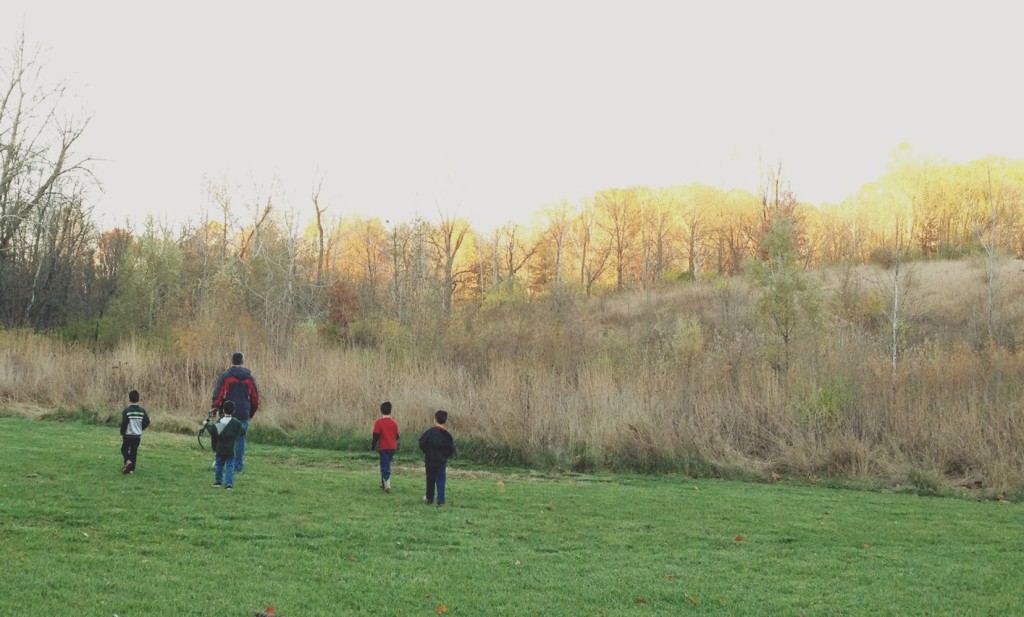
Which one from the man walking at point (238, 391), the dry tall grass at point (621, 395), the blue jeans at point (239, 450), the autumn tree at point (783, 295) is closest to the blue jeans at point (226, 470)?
the blue jeans at point (239, 450)

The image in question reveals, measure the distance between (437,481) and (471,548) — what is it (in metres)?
2.73

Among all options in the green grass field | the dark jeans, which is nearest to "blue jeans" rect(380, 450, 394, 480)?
the green grass field

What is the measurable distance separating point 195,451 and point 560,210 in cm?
6122

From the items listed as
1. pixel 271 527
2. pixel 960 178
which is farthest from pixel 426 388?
pixel 960 178

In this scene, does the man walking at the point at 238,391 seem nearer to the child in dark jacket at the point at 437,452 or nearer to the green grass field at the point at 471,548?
the green grass field at the point at 471,548

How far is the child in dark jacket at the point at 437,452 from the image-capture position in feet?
37.2

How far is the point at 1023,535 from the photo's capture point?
35.9 feet

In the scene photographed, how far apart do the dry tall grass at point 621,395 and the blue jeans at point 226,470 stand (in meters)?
7.74

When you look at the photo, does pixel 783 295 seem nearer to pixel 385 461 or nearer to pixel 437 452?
pixel 385 461

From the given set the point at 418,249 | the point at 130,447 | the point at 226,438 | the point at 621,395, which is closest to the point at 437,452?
the point at 226,438

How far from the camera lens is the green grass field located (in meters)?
6.99

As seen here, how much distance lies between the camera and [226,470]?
11.9 metres

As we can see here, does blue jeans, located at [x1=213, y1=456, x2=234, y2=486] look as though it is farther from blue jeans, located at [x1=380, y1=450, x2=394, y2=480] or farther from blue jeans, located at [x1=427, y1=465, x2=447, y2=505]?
blue jeans, located at [x1=427, y1=465, x2=447, y2=505]

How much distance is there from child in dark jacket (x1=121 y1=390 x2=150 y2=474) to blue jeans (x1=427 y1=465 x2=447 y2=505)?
4.30 m
